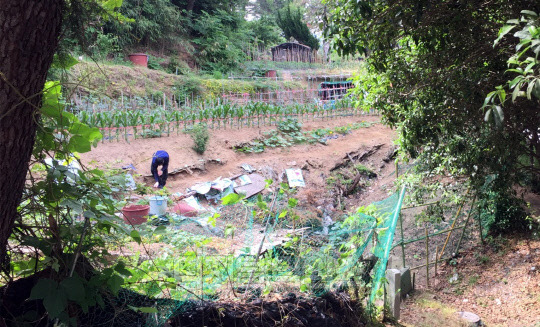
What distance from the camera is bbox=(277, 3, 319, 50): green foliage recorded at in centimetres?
3209

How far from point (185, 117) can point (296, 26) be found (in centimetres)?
2102

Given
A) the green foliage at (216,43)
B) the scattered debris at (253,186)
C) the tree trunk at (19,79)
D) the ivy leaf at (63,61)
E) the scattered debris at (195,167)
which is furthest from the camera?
the green foliage at (216,43)

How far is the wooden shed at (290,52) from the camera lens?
28719mm

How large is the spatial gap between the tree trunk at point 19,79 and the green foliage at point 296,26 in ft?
104

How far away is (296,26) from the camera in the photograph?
32.1 m

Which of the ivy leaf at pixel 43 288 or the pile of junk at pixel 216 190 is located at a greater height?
the ivy leaf at pixel 43 288

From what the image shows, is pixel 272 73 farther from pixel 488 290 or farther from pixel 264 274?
pixel 264 274

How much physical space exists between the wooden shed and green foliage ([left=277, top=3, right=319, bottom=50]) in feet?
10.1

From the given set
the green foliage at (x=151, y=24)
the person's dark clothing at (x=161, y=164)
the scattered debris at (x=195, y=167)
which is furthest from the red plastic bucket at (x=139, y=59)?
the person's dark clothing at (x=161, y=164)

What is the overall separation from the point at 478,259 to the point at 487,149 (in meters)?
2.48

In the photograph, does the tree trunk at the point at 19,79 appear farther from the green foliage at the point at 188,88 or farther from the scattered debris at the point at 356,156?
the green foliage at the point at 188,88

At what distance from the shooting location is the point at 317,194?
473 inches

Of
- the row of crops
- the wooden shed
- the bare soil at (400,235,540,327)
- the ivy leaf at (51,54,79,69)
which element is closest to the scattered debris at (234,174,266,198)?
the row of crops

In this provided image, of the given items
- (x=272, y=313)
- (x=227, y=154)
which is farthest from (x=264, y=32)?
(x=272, y=313)
